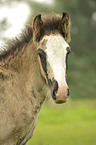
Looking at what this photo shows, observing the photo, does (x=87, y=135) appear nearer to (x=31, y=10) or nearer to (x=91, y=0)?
(x=31, y=10)

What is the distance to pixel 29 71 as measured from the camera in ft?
15.8

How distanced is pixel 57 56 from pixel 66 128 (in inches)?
419

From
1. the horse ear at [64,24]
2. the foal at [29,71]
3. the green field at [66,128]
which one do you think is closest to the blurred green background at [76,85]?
the green field at [66,128]

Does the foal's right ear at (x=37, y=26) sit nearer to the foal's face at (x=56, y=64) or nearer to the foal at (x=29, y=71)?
the foal at (x=29, y=71)

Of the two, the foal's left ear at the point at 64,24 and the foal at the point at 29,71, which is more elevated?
the foal's left ear at the point at 64,24

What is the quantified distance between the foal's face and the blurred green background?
295 inches

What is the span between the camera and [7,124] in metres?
4.43

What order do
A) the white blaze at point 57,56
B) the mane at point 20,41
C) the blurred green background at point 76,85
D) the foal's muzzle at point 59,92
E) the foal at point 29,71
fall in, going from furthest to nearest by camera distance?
the blurred green background at point 76,85 → the mane at point 20,41 → the foal at point 29,71 → the white blaze at point 57,56 → the foal's muzzle at point 59,92

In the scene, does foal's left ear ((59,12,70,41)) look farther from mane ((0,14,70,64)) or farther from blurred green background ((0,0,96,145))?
blurred green background ((0,0,96,145))

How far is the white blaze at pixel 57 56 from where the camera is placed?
403cm

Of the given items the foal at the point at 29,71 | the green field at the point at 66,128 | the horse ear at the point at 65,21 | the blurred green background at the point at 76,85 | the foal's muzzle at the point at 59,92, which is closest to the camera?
the foal's muzzle at the point at 59,92

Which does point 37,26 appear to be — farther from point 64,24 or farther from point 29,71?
point 29,71

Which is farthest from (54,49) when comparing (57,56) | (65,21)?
(65,21)

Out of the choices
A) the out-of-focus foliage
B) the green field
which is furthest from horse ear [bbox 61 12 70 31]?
the out-of-focus foliage
